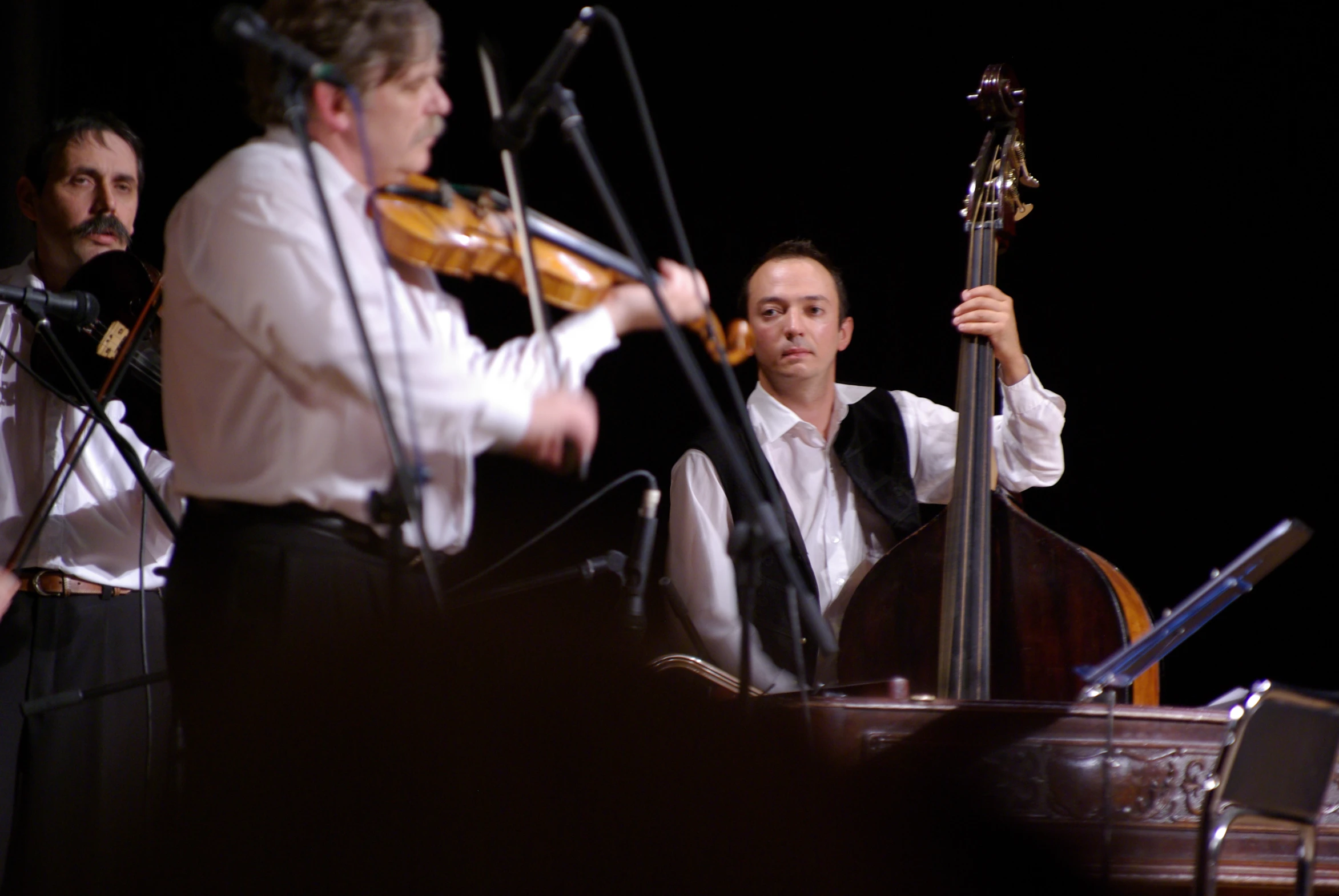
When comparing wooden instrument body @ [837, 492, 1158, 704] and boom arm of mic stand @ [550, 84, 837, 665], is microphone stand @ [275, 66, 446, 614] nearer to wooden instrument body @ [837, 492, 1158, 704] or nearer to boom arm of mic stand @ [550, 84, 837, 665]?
boom arm of mic stand @ [550, 84, 837, 665]

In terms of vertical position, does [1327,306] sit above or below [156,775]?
above

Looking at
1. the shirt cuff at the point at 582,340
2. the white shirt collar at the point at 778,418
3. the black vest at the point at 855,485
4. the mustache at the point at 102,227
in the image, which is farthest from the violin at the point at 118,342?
the white shirt collar at the point at 778,418

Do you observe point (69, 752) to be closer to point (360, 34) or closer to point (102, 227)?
point (102, 227)

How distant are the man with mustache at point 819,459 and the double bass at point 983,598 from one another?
0.15 m

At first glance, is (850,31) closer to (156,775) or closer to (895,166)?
(895,166)

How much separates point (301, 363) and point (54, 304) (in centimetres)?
97

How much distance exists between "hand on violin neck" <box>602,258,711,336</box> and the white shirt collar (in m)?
1.32

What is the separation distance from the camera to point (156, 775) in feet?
7.68

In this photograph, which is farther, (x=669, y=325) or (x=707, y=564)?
(x=707, y=564)

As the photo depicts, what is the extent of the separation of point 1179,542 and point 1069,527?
280mm

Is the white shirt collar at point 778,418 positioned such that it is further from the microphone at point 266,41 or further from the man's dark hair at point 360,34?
the microphone at point 266,41

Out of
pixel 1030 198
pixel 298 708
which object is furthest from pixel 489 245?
pixel 1030 198

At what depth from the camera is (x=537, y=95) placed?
147cm

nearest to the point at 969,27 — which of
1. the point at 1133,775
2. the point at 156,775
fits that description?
the point at 1133,775
